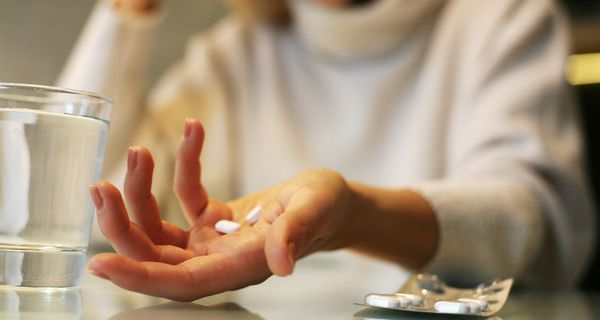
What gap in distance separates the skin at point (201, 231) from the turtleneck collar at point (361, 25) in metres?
0.66

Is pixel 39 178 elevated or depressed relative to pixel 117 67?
depressed

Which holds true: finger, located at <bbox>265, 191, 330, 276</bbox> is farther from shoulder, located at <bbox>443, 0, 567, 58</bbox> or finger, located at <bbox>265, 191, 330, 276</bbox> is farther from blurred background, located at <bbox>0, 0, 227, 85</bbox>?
blurred background, located at <bbox>0, 0, 227, 85</bbox>

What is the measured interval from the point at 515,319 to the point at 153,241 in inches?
9.9

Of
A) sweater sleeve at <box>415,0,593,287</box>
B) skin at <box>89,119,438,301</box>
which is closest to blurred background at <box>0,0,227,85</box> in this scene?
sweater sleeve at <box>415,0,593,287</box>

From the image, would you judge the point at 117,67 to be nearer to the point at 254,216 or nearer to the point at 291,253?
the point at 254,216

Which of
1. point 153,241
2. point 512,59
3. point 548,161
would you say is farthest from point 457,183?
point 153,241

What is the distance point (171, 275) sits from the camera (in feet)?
1.44

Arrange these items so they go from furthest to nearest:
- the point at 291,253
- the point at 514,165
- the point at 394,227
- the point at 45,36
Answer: the point at 45,36 → the point at 514,165 → the point at 394,227 → the point at 291,253

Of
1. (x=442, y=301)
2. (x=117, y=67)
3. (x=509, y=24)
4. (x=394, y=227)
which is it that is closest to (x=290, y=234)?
(x=442, y=301)

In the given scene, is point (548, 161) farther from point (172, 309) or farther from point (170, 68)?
point (170, 68)

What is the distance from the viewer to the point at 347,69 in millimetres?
1336

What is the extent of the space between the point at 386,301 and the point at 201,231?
6.3 inches

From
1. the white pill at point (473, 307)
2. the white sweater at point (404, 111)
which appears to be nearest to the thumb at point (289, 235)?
the white pill at point (473, 307)

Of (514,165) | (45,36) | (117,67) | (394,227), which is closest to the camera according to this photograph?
(394,227)
